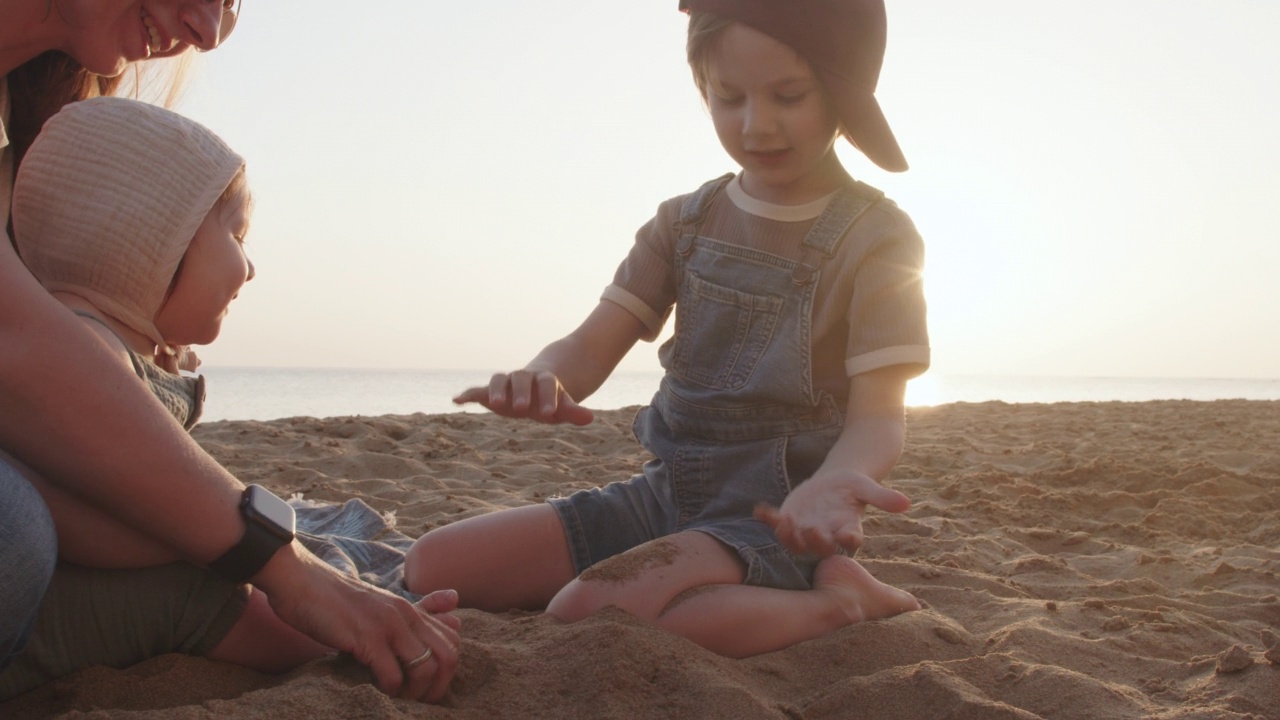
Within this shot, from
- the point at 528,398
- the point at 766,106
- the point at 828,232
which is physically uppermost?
the point at 766,106

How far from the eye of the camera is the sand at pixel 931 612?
5.10ft

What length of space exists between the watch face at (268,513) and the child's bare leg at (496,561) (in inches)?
34.8

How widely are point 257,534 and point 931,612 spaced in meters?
1.49

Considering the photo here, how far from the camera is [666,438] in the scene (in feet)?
8.58

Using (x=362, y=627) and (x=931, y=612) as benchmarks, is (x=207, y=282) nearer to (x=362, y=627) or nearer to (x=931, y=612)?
(x=362, y=627)

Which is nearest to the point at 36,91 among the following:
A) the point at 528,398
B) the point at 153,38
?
the point at 153,38

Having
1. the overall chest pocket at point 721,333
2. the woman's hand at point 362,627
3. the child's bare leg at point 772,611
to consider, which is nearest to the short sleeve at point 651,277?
the overall chest pocket at point 721,333

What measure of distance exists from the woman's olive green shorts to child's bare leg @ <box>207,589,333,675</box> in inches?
0.6

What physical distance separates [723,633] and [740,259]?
977mm

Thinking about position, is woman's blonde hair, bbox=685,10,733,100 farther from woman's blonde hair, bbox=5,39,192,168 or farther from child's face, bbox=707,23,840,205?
woman's blonde hair, bbox=5,39,192,168

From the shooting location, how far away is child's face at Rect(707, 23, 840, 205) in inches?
90.2

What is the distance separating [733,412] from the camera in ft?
8.11

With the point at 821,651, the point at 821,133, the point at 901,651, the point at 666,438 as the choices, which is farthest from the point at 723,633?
the point at 821,133

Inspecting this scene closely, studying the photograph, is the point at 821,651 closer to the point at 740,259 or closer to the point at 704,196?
the point at 740,259
